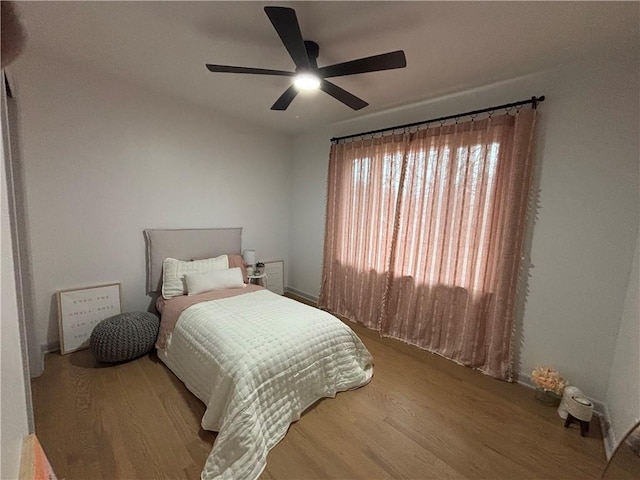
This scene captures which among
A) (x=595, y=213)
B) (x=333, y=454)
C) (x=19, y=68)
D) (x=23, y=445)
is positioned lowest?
(x=333, y=454)

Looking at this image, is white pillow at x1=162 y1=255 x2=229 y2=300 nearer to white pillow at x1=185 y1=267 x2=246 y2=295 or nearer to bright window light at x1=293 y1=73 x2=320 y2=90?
white pillow at x1=185 y1=267 x2=246 y2=295

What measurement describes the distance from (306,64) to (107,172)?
Answer: 7.14 feet

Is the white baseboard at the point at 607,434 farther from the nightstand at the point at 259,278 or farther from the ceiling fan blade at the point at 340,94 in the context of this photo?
the nightstand at the point at 259,278

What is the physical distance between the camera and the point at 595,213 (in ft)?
6.30

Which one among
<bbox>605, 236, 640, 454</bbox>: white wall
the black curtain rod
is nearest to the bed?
<bbox>605, 236, 640, 454</bbox>: white wall

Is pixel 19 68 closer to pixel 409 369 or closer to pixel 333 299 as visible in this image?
pixel 333 299

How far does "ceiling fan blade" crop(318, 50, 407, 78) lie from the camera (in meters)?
1.48

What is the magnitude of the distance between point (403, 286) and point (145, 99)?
3.27 m

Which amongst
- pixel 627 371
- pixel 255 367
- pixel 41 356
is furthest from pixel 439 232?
pixel 41 356

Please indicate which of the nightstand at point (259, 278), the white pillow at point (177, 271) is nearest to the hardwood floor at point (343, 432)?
the white pillow at point (177, 271)

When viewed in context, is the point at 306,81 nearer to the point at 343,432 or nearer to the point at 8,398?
the point at 8,398

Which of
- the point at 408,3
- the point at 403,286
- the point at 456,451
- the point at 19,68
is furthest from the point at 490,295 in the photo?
the point at 19,68

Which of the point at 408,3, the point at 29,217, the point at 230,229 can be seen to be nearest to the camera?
the point at 408,3

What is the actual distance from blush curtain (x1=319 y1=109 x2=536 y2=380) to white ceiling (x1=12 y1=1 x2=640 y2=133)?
18.5 inches
